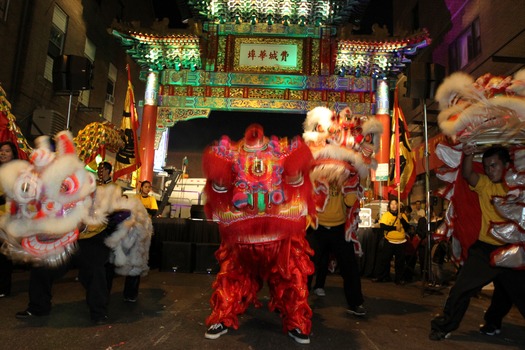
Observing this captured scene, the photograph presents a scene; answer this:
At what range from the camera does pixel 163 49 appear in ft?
32.4

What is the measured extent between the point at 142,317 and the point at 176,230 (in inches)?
137

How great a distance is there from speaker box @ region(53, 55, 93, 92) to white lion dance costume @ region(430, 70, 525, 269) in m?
4.27

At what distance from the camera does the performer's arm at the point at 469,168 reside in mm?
2633

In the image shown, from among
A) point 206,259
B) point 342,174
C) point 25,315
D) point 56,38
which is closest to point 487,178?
point 342,174

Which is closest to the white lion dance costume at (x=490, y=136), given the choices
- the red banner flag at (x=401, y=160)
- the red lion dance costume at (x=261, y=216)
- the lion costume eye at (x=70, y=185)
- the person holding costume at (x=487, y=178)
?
the person holding costume at (x=487, y=178)

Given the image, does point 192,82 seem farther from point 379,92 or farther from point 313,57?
point 379,92

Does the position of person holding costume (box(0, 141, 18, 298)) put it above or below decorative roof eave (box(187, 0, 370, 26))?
below

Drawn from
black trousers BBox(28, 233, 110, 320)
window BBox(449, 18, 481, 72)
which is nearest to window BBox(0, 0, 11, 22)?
black trousers BBox(28, 233, 110, 320)

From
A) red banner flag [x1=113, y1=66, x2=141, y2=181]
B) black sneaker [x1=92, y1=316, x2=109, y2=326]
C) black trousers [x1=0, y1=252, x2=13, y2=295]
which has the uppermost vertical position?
red banner flag [x1=113, y1=66, x2=141, y2=181]

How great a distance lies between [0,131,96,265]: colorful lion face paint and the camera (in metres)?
2.35

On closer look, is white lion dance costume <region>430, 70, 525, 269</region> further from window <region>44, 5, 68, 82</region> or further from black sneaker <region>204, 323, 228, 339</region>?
window <region>44, 5, 68, 82</region>

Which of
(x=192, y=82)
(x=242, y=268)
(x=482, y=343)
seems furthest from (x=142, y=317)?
(x=192, y=82)

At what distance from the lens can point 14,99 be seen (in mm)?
8641

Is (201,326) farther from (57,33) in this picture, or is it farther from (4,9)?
(57,33)
